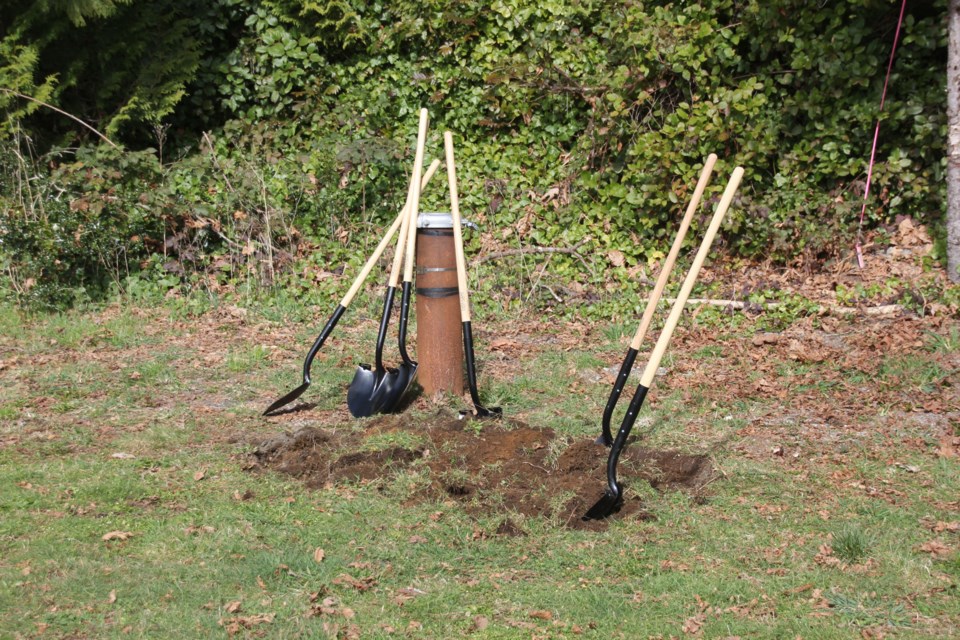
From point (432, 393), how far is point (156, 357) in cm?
234

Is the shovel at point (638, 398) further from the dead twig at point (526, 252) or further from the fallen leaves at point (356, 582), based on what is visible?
the dead twig at point (526, 252)

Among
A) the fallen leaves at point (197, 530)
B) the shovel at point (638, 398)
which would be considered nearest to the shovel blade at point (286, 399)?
the fallen leaves at point (197, 530)

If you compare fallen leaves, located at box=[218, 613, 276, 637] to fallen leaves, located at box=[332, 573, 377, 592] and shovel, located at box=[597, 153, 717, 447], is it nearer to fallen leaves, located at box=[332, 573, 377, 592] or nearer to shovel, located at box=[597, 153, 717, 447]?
fallen leaves, located at box=[332, 573, 377, 592]

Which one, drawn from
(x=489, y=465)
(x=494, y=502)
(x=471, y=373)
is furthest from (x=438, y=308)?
(x=494, y=502)

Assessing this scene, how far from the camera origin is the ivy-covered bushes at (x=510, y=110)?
8.49 m

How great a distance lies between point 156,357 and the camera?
7.09m

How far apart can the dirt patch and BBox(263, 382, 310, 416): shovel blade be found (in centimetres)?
56

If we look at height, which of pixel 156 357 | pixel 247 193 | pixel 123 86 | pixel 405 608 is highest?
pixel 123 86

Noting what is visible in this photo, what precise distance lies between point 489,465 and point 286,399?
158cm

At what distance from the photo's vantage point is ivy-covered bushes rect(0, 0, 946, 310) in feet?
27.9

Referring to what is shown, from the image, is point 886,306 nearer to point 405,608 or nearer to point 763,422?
point 763,422

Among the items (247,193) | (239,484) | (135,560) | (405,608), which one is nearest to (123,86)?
(247,193)

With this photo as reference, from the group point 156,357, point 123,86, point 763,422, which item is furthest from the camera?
point 123,86

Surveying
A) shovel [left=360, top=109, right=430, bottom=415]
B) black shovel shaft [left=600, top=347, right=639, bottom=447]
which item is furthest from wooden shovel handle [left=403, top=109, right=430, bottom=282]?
black shovel shaft [left=600, top=347, right=639, bottom=447]
